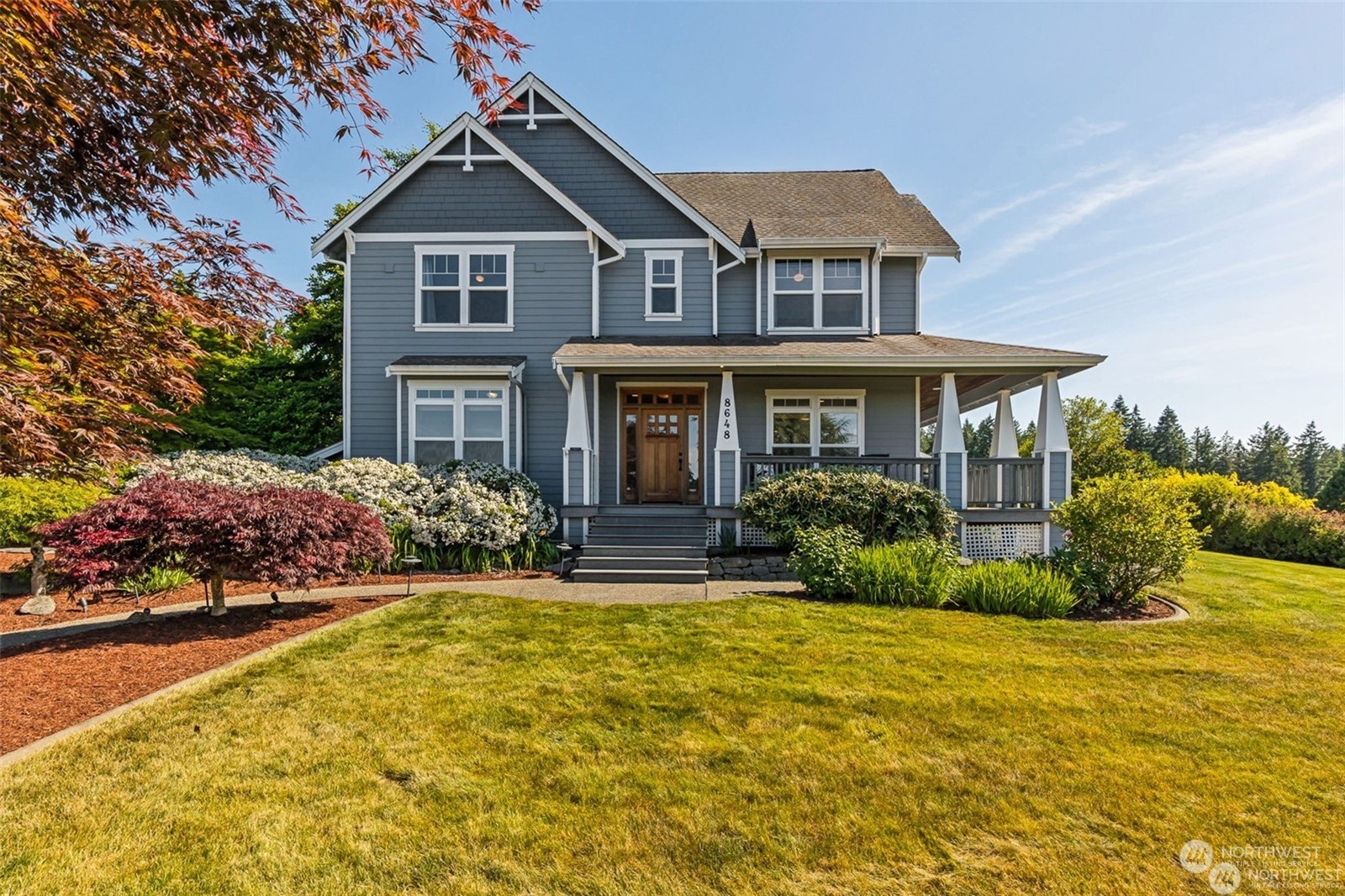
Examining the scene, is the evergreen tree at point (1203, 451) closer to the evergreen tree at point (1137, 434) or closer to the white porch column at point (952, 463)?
the evergreen tree at point (1137, 434)

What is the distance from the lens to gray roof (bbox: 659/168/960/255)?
1373 cm

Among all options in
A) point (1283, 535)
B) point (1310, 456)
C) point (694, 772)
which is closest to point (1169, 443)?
point (1310, 456)

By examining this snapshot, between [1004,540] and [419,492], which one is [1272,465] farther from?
[419,492]

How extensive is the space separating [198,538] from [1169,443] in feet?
289

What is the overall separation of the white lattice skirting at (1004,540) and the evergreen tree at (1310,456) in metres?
94.6

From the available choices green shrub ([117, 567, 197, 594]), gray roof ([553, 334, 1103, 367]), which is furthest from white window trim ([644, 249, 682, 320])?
green shrub ([117, 567, 197, 594])

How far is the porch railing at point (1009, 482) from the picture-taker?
432 inches

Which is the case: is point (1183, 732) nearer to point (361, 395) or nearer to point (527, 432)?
point (527, 432)

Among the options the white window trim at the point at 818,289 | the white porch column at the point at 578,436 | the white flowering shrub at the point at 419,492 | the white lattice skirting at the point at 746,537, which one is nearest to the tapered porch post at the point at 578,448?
the white porch column at the point at 578,436

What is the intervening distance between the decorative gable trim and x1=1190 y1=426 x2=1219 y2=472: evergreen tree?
72.7m

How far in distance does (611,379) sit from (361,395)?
5.51 m

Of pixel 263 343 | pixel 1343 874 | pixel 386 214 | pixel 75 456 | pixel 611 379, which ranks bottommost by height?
pixel 1343 874

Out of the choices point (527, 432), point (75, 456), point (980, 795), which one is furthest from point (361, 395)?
point (980, 795)

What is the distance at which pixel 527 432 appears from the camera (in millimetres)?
12969
